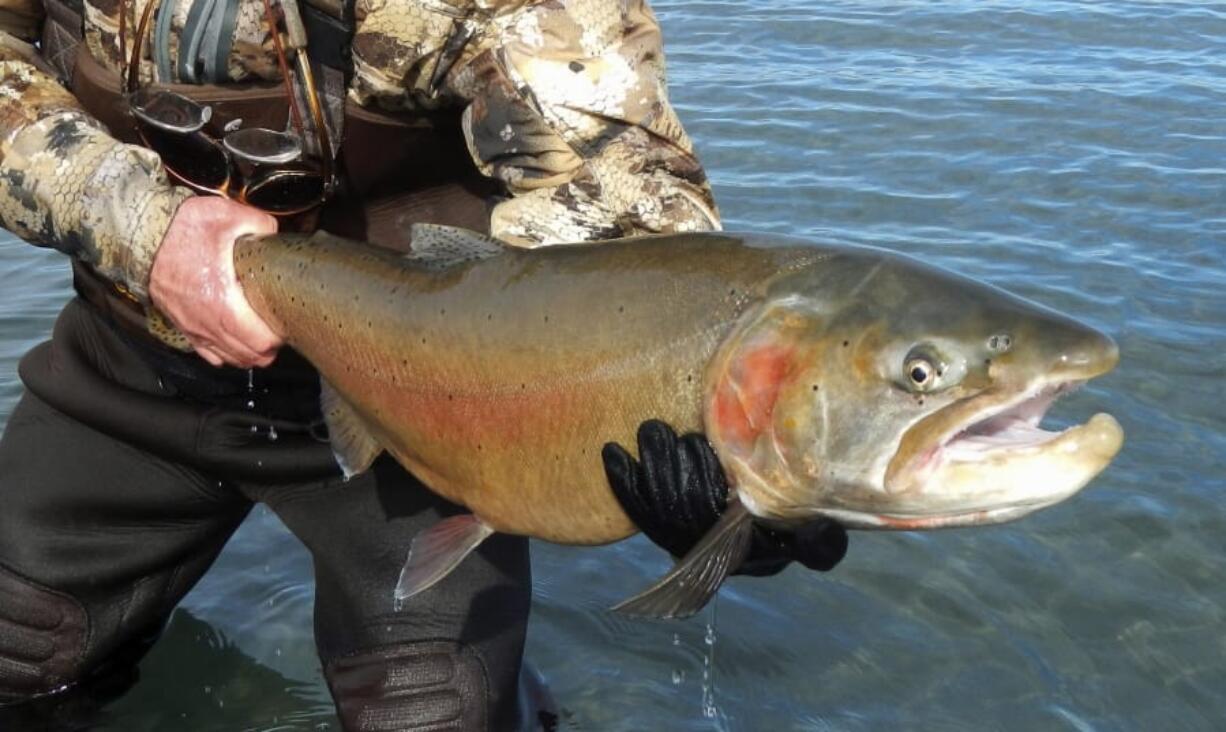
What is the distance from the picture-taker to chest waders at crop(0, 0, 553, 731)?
11.5 ft

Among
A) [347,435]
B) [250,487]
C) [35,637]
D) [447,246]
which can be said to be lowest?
[35,637]

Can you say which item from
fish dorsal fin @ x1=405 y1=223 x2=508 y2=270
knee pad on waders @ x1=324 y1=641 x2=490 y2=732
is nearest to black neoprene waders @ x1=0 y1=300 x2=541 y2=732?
knee pad on waders @ x1=324 y1=641 x2=490 y2=732

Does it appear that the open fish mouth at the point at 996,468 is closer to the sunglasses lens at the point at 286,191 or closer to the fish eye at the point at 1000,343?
the fish eye at the point at 1000,343

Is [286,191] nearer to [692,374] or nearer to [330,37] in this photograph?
[330,37]

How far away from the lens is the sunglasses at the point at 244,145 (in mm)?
3246

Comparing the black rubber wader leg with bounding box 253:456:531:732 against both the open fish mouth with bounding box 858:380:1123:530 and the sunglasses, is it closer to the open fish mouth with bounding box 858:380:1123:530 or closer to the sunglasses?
the sunglasses

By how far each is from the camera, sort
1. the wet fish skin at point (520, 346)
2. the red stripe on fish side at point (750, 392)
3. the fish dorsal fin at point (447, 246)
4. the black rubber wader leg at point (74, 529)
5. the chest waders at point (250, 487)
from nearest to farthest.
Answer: the red stripe on fish side at point (750, 392), the wet fish skin at point (520, 346), the fish dorsal fin at point (447, 246), the chest waders at point (250, 487), the black rubber wader leg at point (74, 529)

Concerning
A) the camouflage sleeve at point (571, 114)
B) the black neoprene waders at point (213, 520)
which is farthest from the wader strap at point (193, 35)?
the black neoprene waders at point (213, 520)

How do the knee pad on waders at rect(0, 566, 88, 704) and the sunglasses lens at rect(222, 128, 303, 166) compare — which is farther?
the knee pad on waders at rect(0, 566, 88, 704)

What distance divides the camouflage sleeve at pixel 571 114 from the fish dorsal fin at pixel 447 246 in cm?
12

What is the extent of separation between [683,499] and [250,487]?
154 centimetres

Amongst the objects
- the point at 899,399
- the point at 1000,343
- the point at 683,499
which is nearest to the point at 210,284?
the point at 683,499

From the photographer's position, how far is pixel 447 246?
306 cm

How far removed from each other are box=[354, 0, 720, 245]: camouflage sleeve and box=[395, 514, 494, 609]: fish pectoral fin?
2.02 ft
